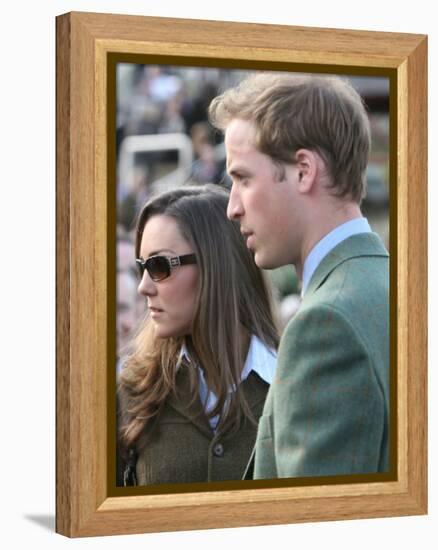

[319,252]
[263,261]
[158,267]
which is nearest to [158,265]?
[158,267]

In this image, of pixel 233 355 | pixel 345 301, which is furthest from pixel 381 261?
pixel 233 355

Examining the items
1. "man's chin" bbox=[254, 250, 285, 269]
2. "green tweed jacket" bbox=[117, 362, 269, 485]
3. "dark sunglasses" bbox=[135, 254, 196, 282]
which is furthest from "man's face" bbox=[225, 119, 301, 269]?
"green tweed jacket" bbox=[117, 362, 269, 485]

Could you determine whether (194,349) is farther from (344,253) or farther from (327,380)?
(344,253)

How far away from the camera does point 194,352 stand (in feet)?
26.6

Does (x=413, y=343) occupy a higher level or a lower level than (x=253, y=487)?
higher

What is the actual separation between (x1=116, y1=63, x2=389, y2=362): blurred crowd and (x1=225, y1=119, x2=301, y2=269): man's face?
0.07 meters

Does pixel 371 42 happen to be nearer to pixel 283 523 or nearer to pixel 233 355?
pixel 233 355

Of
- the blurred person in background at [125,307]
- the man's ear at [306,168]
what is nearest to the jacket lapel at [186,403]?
the blurred person in background at [125,307]

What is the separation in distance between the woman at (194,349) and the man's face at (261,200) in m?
0.07

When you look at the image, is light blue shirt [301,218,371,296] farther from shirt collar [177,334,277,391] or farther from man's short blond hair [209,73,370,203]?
shirt collar [177,334,277,391]

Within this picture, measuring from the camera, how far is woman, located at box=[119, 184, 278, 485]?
8016mm

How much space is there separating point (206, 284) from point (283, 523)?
130 centimetres

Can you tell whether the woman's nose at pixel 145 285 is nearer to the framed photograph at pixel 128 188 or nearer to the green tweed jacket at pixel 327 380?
the framed photograph at pixel 128 188

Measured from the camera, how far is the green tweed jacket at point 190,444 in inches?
318
